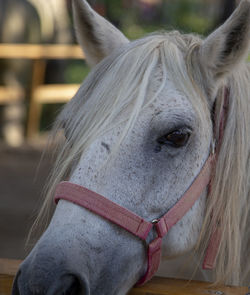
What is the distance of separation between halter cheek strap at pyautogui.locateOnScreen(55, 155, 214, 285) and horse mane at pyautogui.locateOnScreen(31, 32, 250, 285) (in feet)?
0.38

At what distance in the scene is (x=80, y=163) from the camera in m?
1.84

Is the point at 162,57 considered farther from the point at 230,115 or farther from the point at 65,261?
the point at 65,261

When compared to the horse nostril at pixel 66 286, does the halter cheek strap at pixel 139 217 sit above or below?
above

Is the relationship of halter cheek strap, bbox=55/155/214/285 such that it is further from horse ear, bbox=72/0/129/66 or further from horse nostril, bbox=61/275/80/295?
horse ear, bbox=72/0/129/66

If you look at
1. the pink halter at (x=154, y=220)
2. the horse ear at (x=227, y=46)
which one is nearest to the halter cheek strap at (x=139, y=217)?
the pink halter at (x=154, y=220)

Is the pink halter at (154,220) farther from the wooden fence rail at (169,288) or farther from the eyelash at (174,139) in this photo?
the eyelash at (174,139)

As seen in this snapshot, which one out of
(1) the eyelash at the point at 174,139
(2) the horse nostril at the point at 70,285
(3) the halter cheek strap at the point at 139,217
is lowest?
(2) the horse nostril at the point at 70,285

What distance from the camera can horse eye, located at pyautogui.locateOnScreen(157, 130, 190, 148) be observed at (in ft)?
6.18

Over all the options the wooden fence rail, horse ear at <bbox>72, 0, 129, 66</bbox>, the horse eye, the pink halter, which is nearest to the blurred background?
horse ear at <bbox>72, 0, 129, 66</bbox>

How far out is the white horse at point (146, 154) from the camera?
1.72 meters

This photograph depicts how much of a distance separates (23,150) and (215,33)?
22.2 ft

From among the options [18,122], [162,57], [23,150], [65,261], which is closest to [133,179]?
[65,261]

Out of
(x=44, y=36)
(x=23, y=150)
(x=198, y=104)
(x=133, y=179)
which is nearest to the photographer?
(x=133, y=179)

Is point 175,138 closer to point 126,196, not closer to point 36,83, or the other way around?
point 126,196
